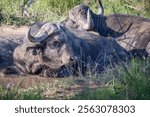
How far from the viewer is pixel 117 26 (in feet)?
43.6

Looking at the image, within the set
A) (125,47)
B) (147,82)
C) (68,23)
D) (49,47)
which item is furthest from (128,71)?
(68,23)

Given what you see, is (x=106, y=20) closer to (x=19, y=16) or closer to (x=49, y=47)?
(x=19, y=16)

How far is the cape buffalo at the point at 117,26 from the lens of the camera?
1243cm

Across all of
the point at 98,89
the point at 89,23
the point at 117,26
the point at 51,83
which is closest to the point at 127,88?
the point at 98,89

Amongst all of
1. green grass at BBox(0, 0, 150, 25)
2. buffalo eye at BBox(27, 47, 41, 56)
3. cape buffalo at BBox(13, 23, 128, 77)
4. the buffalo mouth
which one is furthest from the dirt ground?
green grass at BBox(0, 0, 150, 25)

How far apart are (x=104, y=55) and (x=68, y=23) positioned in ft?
7.51

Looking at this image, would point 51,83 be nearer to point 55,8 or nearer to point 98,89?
point 98,89

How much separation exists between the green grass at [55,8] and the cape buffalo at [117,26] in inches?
75.0

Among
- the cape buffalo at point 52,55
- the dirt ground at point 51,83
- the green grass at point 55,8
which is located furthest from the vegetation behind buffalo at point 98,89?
the green grass at point 55,8

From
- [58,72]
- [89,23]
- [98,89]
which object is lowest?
[58,72]

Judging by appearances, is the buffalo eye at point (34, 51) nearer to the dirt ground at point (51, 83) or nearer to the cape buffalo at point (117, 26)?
the dirt ground at point (51, 83)

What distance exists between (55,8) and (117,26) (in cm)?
320

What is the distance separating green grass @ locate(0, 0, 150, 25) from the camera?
592 inches

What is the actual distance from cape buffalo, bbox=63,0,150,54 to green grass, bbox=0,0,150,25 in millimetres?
1904
